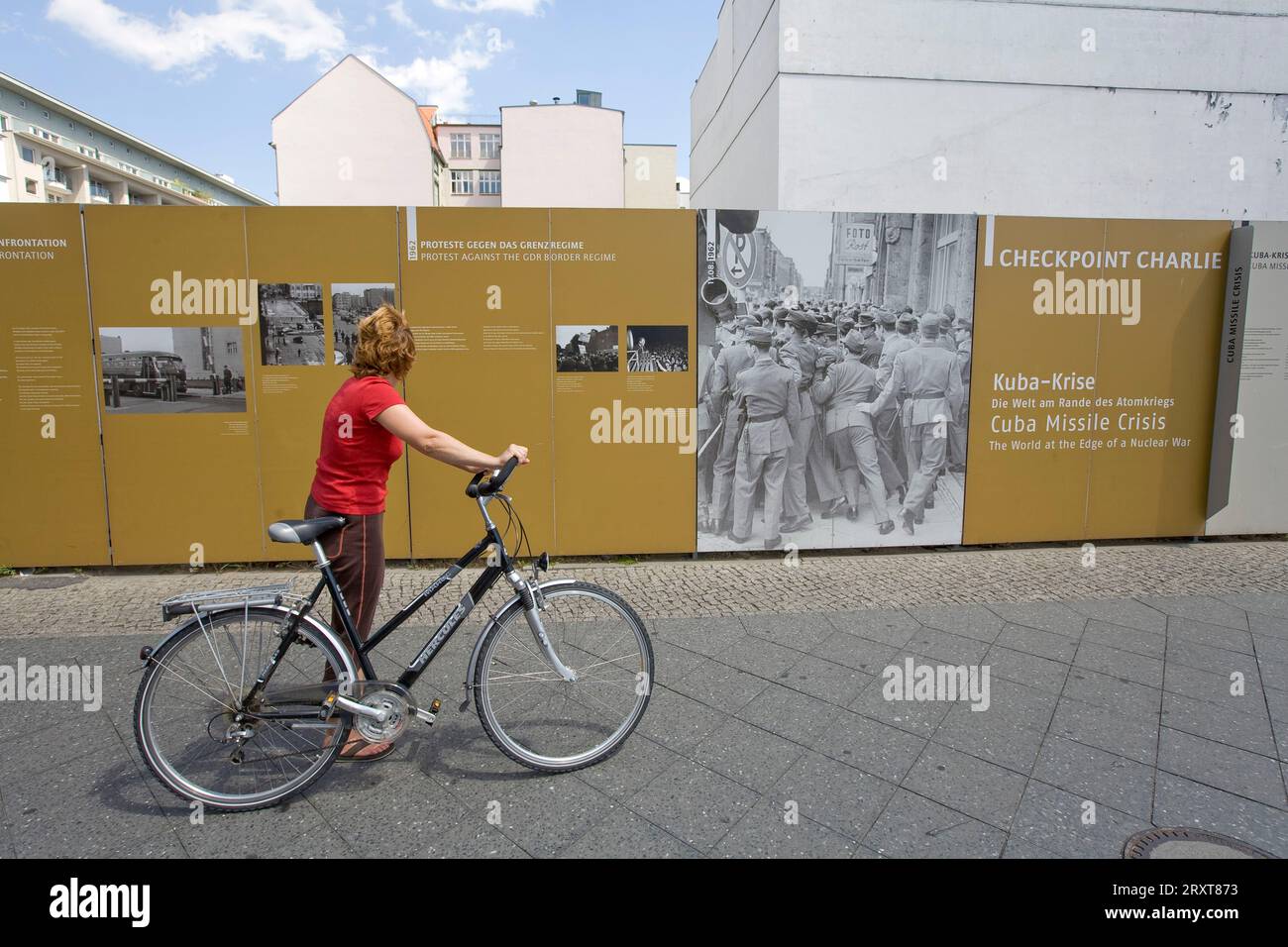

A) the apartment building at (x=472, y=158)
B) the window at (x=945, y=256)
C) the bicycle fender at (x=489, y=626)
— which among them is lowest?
the bicycle fender at (x=489, y=626)

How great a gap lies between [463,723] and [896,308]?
4952 millimetres

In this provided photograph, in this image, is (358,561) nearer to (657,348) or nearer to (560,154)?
(657,348)

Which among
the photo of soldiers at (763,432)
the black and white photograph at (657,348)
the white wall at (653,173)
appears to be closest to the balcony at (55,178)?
the white wall at (653,173)

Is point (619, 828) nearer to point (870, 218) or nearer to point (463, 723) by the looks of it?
point (463, 723)

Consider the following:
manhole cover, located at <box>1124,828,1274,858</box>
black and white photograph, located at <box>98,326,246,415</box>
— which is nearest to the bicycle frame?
manhole cover, located at <box>1124,828,1274,858</box>

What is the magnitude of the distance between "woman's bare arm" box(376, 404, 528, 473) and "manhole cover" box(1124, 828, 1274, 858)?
8.85 feet

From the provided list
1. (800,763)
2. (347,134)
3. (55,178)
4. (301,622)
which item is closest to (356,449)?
(301,622)

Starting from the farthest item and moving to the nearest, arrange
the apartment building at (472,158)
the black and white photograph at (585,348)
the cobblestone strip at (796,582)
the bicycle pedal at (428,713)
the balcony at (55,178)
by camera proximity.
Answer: the apartment building at (472,158), the balcony at (55,178), the black and white photograph at (585,348), the cobblestone strip at (796,582), the bicycle pedal at (428,713)

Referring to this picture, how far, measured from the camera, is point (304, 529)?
287 cm

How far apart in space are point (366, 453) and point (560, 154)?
53586 millimetres

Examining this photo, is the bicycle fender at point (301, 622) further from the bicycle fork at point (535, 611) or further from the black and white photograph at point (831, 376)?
the black and white photograph at point (831, 376)

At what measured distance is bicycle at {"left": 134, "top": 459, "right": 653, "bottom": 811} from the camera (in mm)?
2822

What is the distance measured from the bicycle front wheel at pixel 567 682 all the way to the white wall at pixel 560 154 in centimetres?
5149

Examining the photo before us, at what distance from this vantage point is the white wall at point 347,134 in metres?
43.6
